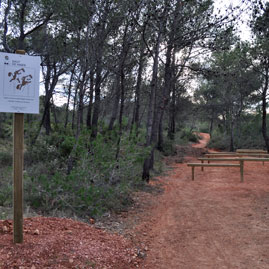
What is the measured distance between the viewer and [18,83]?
3.34 metres

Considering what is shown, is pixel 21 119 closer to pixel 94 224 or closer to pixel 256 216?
pixel 94 224

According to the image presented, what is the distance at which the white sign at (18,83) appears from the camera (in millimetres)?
3273

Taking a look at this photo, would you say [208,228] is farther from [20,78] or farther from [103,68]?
[103,68]

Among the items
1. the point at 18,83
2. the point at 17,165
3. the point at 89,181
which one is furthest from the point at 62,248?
the point at 89,181

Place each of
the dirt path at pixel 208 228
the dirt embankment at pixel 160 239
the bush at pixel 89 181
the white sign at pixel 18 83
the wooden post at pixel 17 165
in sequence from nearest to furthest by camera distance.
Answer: the white sign at pixel 18 83 → the wooden post at pixel 17 165 → the dirt embankment at pixel 160 239 → the dirt path at pixel 208 228 → the bush at pixel 89 181

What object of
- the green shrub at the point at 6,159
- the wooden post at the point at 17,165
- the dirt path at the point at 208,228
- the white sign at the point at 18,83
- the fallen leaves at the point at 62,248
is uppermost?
the white sign at the point at 18,83

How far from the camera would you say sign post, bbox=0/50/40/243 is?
129 inches

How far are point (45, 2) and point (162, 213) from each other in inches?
368

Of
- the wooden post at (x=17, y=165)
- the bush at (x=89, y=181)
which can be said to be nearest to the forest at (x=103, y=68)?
the bush at (x=89, y=181)

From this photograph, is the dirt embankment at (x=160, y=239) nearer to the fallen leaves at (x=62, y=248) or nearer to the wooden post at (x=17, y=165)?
the fallen leaves at (x=62, y=248)

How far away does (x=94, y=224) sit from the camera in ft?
17.6

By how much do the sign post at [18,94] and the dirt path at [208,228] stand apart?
1.81 m

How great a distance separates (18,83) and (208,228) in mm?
3855

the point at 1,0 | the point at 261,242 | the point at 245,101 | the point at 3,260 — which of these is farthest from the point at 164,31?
the point at 245,101
